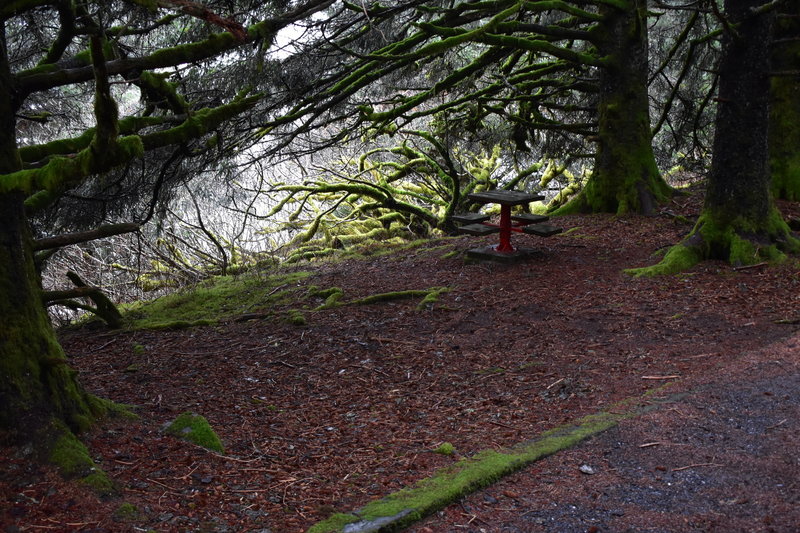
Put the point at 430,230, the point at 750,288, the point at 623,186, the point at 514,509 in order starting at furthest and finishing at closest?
the point at 430,230
the point at 623,186
the point at 750,288
the point at 514,509

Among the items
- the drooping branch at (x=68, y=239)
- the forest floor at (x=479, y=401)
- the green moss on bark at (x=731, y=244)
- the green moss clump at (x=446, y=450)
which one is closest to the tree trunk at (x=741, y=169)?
the green moss on bark at (x=731, y=244)

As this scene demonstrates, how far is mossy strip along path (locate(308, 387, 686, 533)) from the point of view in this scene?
10.2 ft

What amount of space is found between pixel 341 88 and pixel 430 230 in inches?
232

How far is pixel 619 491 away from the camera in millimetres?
3377

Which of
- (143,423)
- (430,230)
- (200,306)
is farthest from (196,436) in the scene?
(430,230)

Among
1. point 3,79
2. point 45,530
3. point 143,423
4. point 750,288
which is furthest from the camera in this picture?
point 750,288

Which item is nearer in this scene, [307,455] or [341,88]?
[307,455]

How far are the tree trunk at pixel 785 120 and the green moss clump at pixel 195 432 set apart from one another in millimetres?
→ 8153

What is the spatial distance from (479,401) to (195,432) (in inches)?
79.5

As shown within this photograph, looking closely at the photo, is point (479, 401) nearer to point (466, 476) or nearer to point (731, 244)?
point (466, 476)

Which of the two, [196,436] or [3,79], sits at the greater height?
[3,79]

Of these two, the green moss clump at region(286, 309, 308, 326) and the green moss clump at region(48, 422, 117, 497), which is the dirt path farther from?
the green moss clump at region(286, 309, 308, 326)

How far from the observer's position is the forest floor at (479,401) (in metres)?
3.17

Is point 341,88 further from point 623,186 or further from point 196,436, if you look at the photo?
point 196,436
